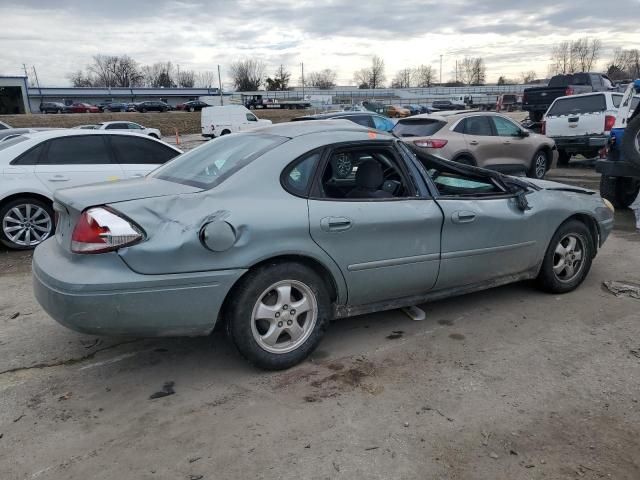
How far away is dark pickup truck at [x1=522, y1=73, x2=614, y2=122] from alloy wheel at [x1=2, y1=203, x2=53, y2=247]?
1836 cm

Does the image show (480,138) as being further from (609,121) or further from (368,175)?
(368,175)

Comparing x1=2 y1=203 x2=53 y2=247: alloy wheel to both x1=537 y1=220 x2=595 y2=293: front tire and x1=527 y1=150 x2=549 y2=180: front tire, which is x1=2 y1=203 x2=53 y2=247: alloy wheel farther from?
x1=527 y1=150 x2=549 y2=180: front tire

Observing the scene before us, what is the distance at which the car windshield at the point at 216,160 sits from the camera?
3.47 metres

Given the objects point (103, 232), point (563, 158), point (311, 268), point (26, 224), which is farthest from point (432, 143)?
point (103, 232)

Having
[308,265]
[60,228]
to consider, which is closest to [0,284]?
[60,228]

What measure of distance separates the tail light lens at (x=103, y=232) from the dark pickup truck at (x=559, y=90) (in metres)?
19.8

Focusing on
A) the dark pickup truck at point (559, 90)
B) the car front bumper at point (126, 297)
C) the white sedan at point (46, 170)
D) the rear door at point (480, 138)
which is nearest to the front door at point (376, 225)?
the car front bumper at point (126, 297)

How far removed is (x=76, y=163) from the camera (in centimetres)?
700

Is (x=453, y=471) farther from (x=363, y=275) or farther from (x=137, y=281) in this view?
(x=137, y=281)

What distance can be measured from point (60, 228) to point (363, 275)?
201 cm

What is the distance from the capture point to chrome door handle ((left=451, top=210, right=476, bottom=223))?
3.97m

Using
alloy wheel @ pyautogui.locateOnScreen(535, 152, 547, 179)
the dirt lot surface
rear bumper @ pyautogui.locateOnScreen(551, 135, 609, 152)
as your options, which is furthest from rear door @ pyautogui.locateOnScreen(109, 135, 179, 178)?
rear bumper @ pyautogui.locateOnScreen(551, 135, 609, 152)

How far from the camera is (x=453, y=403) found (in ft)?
10.1

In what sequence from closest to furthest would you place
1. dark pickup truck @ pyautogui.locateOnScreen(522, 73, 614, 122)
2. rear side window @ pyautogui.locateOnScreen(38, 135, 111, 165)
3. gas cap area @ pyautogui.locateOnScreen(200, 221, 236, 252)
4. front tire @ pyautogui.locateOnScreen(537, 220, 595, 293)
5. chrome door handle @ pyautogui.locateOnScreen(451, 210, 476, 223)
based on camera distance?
gas cap area @ pyautogui.locateOnScreen(200, 221, 236, 252) → chrome door handle @ pyautogui.locateOnScreen(451, 210, 476, 223) → front tire @ pyautogui.locateOnScreen(537, 220, 595, 293) → rear side window @ pyautogui.locateOnScreen(38, 135, 111, 165) → dark pickup truck @ pyautogui.locateOnScreen(522, 73, 614, 122)
